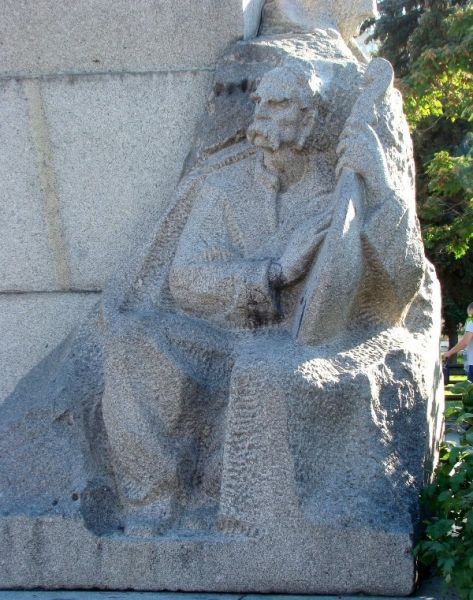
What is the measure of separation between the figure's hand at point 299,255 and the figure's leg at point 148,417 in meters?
0.49

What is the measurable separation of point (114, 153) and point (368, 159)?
1.27 meters

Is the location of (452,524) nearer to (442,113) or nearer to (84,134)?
(84,134)

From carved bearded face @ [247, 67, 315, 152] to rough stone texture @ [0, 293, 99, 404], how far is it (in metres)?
1.12

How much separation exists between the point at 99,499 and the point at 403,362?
1.22 m

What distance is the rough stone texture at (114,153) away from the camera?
417 centimetres

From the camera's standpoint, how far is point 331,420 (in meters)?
3.32

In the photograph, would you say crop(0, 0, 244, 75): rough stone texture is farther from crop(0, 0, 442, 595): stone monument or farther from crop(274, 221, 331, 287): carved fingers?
crop(274, 221, 331, 287): carved fingers

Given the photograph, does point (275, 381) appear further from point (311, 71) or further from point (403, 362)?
point (311, 71)

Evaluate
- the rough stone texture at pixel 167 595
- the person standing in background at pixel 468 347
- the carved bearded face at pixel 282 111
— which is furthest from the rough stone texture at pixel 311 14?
the person standing in background at pixel 468 347

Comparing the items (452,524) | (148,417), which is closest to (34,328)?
(148,417)

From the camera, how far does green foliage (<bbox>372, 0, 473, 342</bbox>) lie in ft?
27.9

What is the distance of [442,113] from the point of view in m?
10.0

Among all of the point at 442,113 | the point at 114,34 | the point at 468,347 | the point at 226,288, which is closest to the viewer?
the point at 226,288

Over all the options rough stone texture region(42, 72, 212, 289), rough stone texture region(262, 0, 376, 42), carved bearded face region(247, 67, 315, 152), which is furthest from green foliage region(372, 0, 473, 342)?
carved bearded face region(247, 67, 315, 152)
